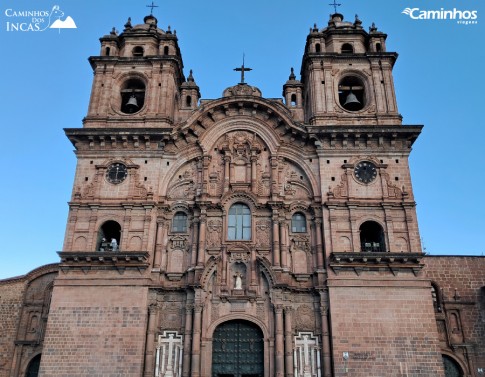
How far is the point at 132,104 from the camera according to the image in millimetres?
26641

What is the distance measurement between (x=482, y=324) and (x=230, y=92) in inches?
680

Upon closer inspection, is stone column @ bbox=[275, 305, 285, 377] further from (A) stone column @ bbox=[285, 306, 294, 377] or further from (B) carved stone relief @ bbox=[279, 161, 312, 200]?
(B) carved stone relief @ bbox=[279, 161, 312, 200]

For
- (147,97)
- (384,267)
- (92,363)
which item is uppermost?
(147,97)

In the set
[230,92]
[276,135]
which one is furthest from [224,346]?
[230,92]

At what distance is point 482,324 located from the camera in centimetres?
2466

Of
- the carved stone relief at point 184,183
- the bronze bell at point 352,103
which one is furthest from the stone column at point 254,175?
the bronze bell at point 352,103

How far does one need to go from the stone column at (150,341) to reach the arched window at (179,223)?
3.89 meters

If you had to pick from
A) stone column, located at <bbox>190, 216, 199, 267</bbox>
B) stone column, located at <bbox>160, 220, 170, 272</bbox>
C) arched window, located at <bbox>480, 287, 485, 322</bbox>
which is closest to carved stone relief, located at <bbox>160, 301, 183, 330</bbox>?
stone column, located at <bbox>160, 220, 170, 272</bbox>

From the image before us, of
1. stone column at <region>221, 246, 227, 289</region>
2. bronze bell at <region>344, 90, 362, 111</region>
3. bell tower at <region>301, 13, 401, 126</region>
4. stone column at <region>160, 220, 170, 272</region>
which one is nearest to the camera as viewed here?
stone column at <region>221, 246, 227, 289</region>

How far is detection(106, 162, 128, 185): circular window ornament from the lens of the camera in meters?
24.6

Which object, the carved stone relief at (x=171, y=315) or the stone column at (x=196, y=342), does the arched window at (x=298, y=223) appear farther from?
the carved stone relief at (x=171, y=315)

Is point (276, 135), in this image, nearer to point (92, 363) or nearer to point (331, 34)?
point (331, 34)

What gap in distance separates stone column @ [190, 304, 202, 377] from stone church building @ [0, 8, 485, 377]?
0.19 feet

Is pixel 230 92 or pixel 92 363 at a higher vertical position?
pixel 230 92
